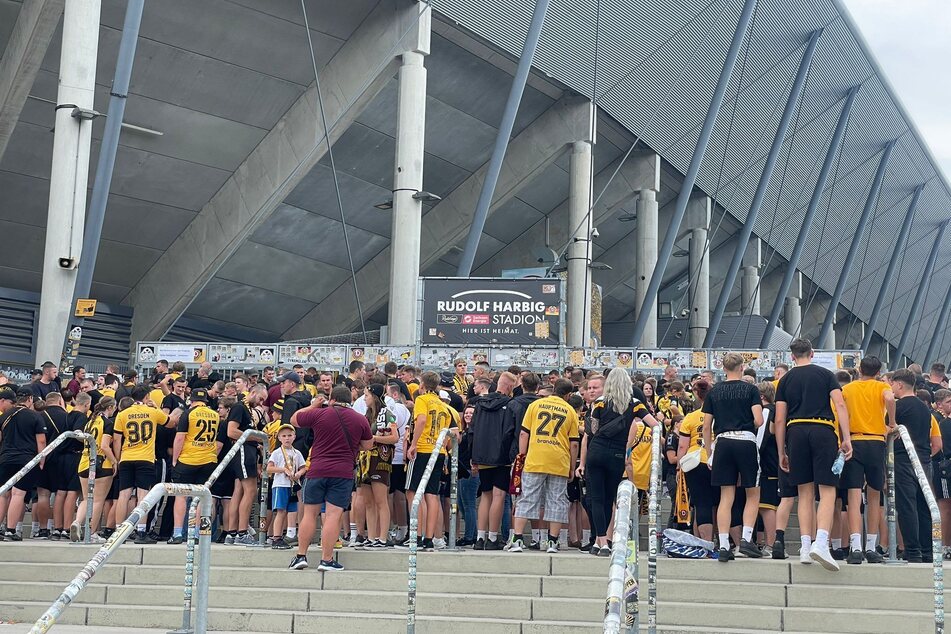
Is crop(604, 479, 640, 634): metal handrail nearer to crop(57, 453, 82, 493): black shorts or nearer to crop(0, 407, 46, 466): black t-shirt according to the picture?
crop(57, 453, 82, 493): black shorts

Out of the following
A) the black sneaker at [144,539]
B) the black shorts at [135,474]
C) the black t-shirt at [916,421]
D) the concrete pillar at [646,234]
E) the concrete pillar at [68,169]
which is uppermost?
the concrete pillar at [646,234]

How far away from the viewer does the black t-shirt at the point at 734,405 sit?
899 cm

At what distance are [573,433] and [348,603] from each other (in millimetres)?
2675

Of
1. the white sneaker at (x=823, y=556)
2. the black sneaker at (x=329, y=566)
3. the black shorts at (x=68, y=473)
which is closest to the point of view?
the white sneaker at (x=823, y=556)

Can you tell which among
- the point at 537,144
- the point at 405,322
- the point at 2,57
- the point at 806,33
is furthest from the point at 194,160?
the point at 806,33

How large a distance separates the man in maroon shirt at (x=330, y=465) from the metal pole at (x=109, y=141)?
1146 centimetres

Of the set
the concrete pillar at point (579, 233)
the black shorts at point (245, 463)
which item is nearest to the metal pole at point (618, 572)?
the black shorts at point (245, 463)

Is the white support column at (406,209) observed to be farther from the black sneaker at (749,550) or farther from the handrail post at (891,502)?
the black sneaker at (749,550)

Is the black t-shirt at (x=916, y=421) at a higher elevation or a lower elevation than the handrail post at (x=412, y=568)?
higher

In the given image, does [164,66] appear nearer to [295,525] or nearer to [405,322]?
[405,322]

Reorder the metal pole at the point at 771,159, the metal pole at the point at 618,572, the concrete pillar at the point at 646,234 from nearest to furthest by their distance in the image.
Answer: the metal pole at the point at 618,572 → the metal pole at the point at 771,159 → the concrete pillar at the point at 646,234

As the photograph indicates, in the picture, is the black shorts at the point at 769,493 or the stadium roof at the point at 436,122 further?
the stadium roof at the point at 436,122

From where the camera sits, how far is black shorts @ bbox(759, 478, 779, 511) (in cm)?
955

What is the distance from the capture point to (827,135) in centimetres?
4119
